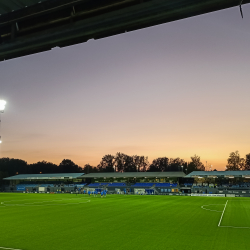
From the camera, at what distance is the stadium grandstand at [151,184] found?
236 ft

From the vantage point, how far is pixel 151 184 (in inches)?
3329

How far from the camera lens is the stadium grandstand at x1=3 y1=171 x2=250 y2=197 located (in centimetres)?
7198

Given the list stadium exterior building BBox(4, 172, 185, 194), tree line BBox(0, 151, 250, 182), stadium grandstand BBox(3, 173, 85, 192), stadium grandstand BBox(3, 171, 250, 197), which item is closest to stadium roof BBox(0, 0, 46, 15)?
stadium grandstand BBox(3, 171, 250, 197)

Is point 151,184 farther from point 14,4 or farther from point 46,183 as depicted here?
point 14,4

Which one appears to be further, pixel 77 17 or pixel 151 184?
pixel 151 184

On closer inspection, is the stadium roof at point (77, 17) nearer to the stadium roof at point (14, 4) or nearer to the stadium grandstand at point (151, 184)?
the stadium roof at point (14, 4)

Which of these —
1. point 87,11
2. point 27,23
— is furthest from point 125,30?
point 27,23

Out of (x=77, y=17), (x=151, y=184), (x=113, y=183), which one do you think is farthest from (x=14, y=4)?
(x=113, y=183)

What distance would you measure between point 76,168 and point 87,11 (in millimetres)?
182536

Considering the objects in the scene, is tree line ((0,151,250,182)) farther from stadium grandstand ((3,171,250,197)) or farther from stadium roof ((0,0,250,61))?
stadium roof ((0,0,250,61))

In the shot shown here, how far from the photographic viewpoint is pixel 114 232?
Answer: 634 inches

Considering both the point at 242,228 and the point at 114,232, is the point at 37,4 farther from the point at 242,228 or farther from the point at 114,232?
the point at 242,228

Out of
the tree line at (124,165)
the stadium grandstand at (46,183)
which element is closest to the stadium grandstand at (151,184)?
the stadium grandstand at (46,183)

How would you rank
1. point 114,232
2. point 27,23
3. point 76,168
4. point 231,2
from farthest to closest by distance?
point 76,168
point 114,232
point 27,23
point 231,2
